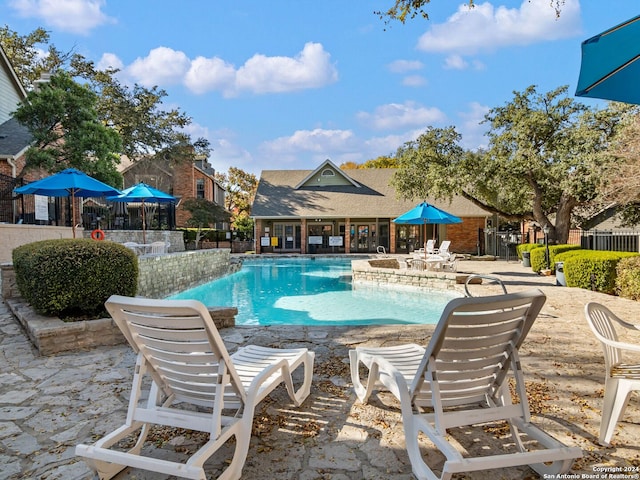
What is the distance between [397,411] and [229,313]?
3.18 metres

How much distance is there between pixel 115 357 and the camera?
430 centimetres

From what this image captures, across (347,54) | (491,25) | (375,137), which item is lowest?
(491,25)

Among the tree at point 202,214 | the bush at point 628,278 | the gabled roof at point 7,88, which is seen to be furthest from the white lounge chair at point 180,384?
the tree at point 202,214

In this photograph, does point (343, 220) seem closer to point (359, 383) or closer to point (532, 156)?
point (532, 156)

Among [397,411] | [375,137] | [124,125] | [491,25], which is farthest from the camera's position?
[375,137]

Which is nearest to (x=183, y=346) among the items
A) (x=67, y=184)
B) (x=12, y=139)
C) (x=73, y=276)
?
(x=73, y=276)

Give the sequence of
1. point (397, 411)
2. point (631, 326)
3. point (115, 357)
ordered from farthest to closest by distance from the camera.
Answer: point (115, 357)
point (397, 411)
point (631, 326)

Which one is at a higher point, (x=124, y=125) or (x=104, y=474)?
(x=124, y=125)

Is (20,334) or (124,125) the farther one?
(124,125)

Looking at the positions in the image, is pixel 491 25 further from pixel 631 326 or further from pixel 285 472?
pixel 285 472

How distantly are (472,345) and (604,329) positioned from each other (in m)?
1.27

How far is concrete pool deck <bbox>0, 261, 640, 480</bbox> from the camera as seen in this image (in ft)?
7.44

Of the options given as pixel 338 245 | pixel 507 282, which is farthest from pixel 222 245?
pixel 507 282

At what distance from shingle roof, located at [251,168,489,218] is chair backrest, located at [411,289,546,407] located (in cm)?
2237
